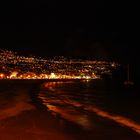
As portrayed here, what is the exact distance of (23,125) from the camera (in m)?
18.0

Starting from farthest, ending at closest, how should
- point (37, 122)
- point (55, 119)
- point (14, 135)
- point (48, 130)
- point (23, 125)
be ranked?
point (55, 119) → point (37, 122) → point (23, 125) → point (48, 130) → point (14, 135)

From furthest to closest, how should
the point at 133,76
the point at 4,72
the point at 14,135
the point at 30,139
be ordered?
the point at 4,72
the point at 133,76
the point at 14,135
the point at 30,139

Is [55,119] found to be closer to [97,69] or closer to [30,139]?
[30,139]

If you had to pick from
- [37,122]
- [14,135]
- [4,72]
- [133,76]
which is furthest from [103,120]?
[4,72]

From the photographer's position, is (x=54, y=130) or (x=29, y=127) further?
(x=29, y=127)

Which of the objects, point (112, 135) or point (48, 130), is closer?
point (112, 135)

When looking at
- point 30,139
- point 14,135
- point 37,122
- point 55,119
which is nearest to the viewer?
point 30,139

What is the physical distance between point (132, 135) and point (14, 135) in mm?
4315

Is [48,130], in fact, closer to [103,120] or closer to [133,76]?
[103,120]

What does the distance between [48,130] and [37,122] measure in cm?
270

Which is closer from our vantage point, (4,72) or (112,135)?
(112,135)

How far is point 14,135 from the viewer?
1510cm

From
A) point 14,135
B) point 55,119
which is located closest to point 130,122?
point 55,119

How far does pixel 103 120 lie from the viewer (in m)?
20.8
